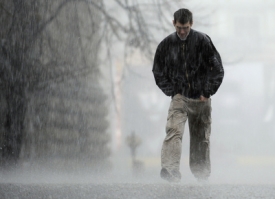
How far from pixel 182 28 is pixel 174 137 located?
0.96 metres

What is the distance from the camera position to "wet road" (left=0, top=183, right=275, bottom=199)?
17.2 ft

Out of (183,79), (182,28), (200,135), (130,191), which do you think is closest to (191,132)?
(200,135)

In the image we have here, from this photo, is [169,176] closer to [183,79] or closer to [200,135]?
[200,135]

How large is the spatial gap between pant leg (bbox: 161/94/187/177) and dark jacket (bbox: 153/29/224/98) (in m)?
0.12

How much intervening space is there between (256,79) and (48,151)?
92.4ft

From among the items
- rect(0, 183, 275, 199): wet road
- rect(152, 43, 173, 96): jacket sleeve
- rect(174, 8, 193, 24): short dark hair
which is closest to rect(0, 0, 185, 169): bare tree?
rect(152, 43, 173, 96): jacket sleeve

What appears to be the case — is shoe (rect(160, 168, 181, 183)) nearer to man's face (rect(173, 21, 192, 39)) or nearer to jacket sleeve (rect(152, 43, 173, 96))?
jacket sleeve (rect(152, 43, 173, 96))

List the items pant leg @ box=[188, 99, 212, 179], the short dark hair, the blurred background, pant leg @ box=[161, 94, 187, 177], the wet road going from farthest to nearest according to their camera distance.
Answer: the blurred background, pant leg @ box=[188, 99, 212, 179], pant leg @ box=[161, 94, 187, 177], the short dark hair, the wet road

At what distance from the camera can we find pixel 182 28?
6062 mm

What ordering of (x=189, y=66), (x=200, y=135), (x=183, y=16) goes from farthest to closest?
(x=200, y=135), (x=189, y=66), (x=183, y=16)

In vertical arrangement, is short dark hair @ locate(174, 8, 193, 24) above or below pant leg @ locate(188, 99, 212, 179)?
above

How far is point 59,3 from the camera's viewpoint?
1236 cm

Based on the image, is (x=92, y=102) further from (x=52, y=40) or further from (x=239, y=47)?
(x=239, y=47)

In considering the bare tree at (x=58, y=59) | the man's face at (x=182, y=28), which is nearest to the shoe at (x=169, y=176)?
the man's face at (x=182, y=28)
